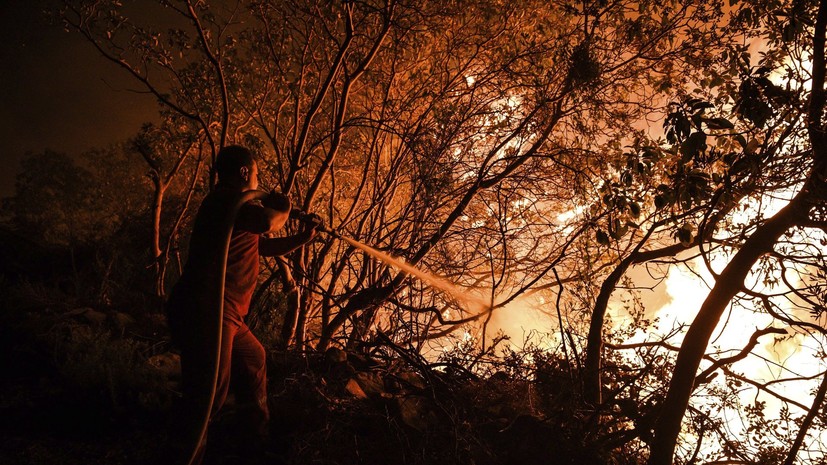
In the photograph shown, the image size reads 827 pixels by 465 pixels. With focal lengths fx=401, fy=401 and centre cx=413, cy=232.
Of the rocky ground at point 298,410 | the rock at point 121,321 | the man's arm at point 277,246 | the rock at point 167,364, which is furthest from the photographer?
the rock at point 121,321

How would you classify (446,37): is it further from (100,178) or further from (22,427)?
(100,178)

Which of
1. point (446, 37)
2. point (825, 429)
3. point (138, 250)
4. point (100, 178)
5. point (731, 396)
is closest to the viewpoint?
point (825, 429)

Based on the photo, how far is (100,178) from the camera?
888 inches

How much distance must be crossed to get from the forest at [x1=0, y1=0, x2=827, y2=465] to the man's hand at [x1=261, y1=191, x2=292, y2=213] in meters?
0.66

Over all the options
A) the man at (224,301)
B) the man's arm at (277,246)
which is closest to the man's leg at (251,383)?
the man at (224,301)

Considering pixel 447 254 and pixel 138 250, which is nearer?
pixel 447 254

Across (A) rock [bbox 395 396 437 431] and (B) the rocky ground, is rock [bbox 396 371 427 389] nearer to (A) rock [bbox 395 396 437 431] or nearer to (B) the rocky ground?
(B) the rocky ground

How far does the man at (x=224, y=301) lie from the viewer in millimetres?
2662

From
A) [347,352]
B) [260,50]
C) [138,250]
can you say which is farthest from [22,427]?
[138,250]

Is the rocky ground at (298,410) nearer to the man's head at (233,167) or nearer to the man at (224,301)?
the man at (224,301)

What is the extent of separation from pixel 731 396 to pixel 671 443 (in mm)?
2052

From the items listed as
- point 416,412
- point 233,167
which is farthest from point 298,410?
point 233,167

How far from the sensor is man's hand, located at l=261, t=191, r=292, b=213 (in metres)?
3.10

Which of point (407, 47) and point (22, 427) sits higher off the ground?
point (407, 47)
